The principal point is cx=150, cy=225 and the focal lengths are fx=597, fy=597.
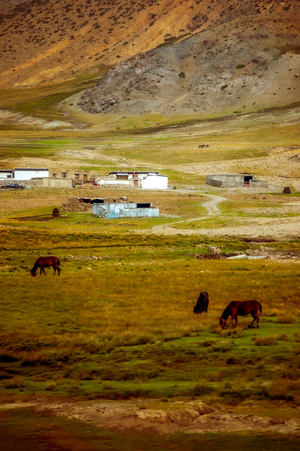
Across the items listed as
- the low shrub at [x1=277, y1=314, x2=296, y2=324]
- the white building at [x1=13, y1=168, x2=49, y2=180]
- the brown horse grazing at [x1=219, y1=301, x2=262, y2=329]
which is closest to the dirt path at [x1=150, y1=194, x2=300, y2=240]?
the low shrub at [x1=277, y1=314, x2=296, y2=324]

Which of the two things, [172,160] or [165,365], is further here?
[172,160]

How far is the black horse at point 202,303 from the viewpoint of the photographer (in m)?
24.9

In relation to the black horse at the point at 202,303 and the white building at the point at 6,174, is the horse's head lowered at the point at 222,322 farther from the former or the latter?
the white building at the point at 6,174

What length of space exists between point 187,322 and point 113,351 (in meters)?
4.68

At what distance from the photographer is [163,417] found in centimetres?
1265

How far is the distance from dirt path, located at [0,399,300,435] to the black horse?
35.7 ft

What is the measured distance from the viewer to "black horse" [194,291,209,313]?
81.6ft

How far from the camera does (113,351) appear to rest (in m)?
19.2

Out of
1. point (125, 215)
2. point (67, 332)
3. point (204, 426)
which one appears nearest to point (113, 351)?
point (67, 332)

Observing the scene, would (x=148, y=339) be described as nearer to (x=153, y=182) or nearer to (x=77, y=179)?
(x=153, y=182)

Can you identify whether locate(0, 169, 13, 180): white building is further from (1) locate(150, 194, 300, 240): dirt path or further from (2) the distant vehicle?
(1) locate(150, 194, 300, 240): dirt path

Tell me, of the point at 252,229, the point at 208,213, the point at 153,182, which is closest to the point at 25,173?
the point at 153,182

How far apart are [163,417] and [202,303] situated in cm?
1256

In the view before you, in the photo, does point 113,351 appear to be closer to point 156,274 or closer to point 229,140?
point 156,274
